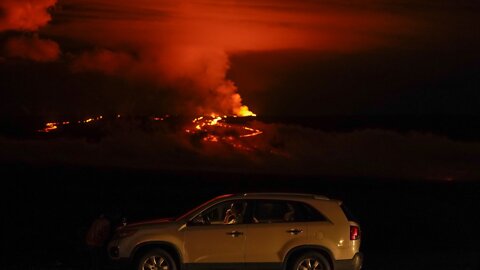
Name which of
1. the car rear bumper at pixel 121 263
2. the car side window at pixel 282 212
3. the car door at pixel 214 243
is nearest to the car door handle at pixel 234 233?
the car door at pixel 214 243

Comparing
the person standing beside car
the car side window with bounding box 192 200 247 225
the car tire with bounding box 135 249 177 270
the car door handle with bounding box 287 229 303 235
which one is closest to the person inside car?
the car side window with bounding box 192 200 247 225

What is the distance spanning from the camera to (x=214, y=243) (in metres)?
14.8

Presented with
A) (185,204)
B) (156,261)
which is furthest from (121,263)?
(185,204)

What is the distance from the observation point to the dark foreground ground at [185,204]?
2548cm

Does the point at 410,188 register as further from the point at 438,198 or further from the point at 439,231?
the point at 439,231

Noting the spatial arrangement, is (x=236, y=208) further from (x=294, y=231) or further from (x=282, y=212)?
(x=294, y=231)

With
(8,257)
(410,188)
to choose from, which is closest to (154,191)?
(410,188)

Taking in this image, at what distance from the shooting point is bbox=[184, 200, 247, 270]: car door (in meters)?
14.7

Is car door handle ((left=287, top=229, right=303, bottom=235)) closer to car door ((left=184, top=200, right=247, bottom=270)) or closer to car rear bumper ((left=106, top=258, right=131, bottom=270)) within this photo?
car door ((left=184, top=200, right=247, bottom=270))

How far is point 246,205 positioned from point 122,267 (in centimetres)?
239

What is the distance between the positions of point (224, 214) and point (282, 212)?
1012mm

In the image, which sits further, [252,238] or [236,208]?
[236,208]

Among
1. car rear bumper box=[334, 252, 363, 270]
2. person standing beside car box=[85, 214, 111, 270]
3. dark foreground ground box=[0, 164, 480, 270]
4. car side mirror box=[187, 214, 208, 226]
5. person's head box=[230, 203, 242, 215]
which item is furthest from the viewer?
dark foreground ground box=[0, 164, 480, 270]

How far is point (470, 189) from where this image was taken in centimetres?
4388
